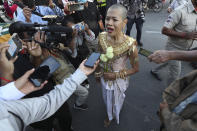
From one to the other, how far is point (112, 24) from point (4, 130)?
1277 millimetres

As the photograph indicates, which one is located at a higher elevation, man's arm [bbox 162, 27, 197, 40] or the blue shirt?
the blue shirt

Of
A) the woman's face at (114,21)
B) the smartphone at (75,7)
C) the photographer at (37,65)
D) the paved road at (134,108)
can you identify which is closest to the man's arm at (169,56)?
the woman's face at (114,21)

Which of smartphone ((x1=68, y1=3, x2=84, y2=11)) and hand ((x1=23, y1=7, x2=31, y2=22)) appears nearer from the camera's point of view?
hand ((x1=23, y1=7, x2=31, y2=22))

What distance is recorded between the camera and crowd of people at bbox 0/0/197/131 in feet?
3.25

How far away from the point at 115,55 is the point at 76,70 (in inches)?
24.9

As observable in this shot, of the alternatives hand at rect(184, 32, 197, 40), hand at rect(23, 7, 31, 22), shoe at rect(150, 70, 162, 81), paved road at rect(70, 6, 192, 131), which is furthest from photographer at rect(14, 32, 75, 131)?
shoe at rect(150, 70, 162, 81)

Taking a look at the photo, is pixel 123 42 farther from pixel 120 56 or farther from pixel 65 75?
pixel 65 75

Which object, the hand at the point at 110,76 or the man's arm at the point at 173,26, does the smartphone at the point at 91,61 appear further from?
the man's arm at the point at 173,26

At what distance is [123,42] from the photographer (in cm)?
165

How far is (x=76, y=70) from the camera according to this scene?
1192 millimetres

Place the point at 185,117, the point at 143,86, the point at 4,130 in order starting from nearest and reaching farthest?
the point at 4,130 → the point at 185,117 → the point at 143,86

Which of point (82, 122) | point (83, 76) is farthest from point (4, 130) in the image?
point (82, 122)

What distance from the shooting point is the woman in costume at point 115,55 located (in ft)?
5.16

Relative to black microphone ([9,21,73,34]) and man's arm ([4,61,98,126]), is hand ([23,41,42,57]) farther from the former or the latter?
man's arm ([4,61,98,126])
